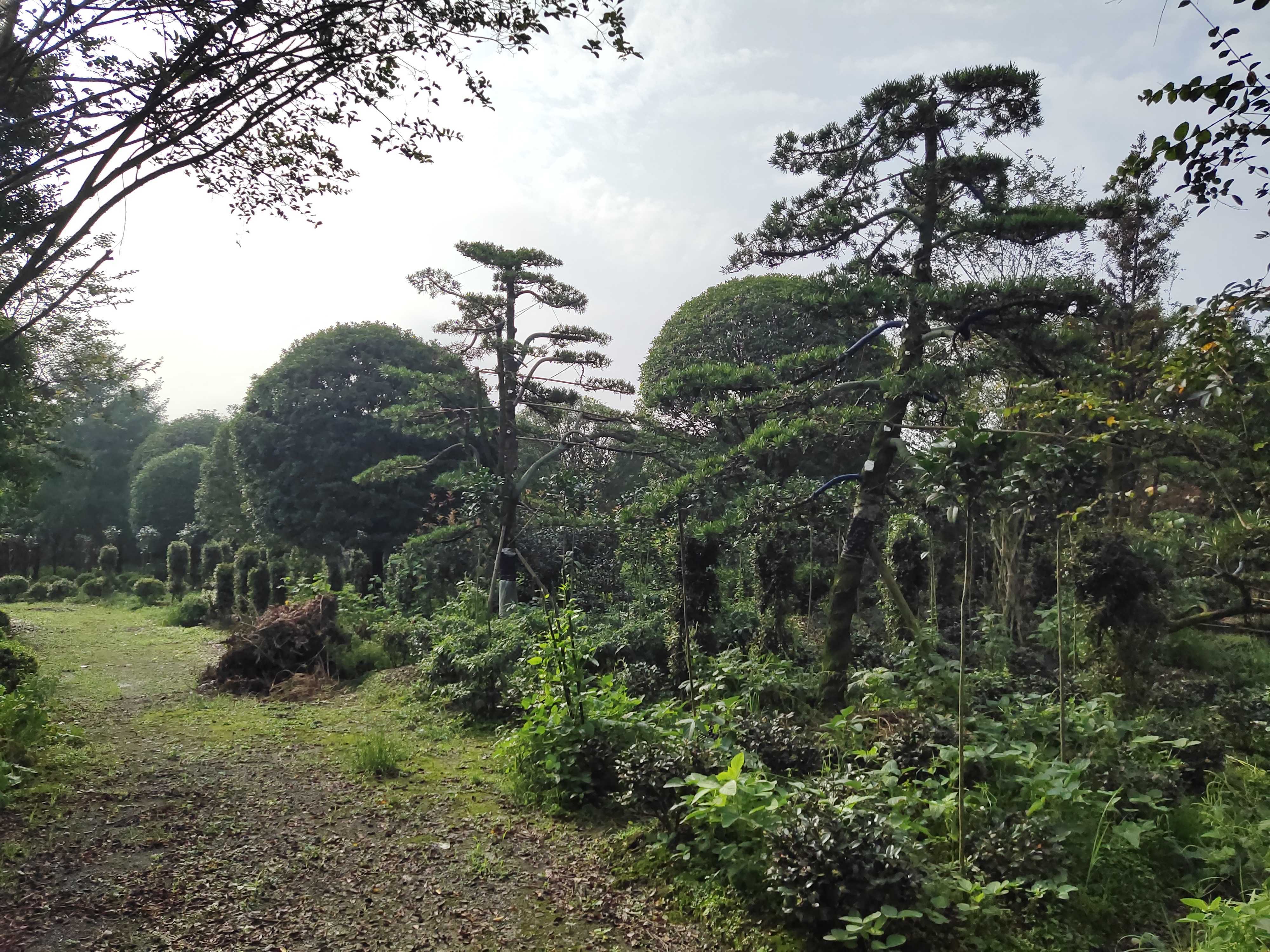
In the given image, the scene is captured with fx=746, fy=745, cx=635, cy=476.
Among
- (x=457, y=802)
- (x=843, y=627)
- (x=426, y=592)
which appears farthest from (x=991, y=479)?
(x=426, y=592)

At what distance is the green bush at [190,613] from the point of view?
15.0m

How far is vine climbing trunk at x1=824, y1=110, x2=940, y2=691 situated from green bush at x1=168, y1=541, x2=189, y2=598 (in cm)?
1959

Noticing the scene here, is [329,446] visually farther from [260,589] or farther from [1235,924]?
[1235,924]

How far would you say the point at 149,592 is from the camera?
764 inches

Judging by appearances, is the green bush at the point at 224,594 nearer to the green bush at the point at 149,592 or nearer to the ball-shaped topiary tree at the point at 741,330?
the green bush at the point at 149,592

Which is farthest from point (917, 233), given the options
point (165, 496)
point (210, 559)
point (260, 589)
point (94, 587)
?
point (165, 496)

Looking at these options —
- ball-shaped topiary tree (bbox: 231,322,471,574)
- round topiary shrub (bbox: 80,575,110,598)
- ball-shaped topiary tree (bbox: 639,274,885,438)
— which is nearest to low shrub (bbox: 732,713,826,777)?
ball-shaped topiary tree (bbox: 639,274,885,438)

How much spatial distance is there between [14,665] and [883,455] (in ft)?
27.5

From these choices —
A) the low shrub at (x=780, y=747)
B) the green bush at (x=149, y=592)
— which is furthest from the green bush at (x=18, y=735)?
the green bush at (x=149, y=592)

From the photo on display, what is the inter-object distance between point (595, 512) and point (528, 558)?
116cm

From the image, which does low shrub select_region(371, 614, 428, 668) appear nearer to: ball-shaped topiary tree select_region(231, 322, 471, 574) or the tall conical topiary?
the tall conical topiary

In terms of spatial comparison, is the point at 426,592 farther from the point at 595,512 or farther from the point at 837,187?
the point at 837,187

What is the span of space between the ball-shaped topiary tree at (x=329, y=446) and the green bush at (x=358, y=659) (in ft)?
21.2

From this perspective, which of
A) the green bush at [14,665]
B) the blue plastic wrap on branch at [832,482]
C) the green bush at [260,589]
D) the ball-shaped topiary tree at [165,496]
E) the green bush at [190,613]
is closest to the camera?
the blue plastic wrap on branch at [832,482]
